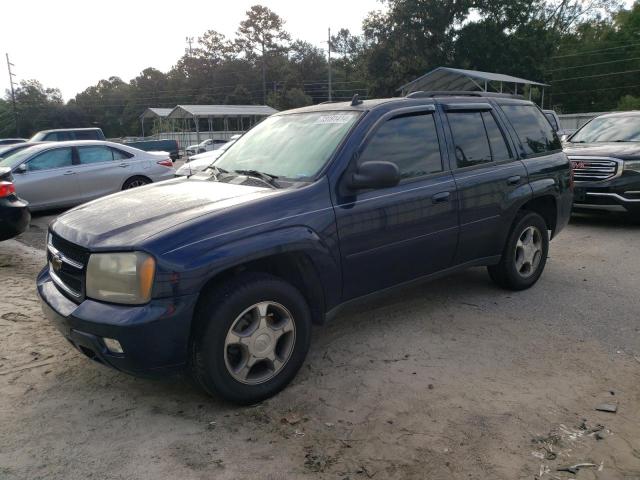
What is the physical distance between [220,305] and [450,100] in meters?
2.81

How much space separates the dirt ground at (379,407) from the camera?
2.72 metres

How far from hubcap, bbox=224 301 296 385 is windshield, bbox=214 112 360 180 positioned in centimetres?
99

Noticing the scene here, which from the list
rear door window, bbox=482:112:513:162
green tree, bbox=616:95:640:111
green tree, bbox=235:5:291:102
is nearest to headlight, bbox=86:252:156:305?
rear door window, bbox=482:112:513:162

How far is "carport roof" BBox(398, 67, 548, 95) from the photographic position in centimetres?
2225

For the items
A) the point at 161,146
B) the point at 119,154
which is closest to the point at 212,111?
the point at 161,146

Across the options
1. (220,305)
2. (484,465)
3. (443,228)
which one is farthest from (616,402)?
(220,305)

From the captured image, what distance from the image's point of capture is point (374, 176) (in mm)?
3551

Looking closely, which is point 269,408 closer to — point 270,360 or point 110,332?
point 270,360

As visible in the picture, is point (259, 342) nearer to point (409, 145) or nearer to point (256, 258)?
point (256, 258)

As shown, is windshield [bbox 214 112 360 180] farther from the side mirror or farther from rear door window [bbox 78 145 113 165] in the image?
rear door window [bbox 78 145 113 165]

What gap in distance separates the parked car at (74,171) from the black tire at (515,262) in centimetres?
827

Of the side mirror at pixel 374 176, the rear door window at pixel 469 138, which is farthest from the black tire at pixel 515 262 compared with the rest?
the side mirror at pixel 374 176

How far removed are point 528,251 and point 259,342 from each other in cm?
317

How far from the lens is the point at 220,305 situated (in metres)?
3.03
